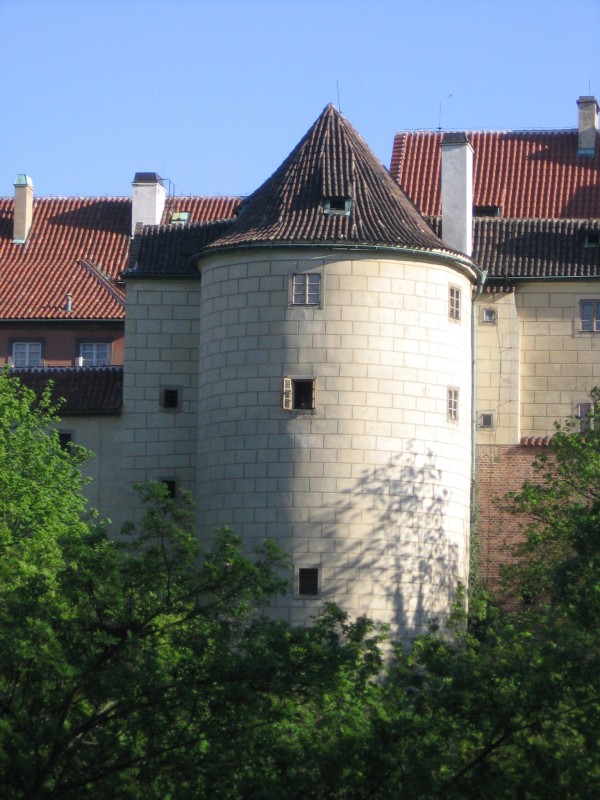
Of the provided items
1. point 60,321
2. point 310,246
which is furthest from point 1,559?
point 60,321

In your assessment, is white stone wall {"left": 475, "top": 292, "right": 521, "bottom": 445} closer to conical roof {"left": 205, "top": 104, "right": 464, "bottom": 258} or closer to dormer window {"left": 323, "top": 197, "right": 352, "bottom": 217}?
conical roof {"left": 205, "top": 104, "right": 464, "bottom": 258}

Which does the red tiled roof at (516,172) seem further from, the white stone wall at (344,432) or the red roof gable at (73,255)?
the white stone wall at (344,432)

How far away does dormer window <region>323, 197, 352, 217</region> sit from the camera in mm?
54594

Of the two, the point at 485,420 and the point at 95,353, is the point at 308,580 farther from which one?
the point at 95,353

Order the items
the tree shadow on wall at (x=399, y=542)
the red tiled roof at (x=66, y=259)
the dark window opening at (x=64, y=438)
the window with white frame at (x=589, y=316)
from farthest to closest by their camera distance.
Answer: the red tiled roof at (x=66, y=259) < the window with white frame at (x=589, y=316) < the dark window opening at (x=64, y=438) < the tree shadow on wall at (x=399, y=542)

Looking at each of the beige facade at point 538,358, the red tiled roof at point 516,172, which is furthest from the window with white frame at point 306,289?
the red tiled roof at point 516,172

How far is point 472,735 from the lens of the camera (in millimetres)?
34000

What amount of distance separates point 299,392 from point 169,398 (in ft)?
16.2

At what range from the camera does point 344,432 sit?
172ft

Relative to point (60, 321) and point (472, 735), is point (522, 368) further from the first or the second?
point (472, 735)

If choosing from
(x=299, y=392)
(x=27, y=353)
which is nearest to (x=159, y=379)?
(x=299, y=392)

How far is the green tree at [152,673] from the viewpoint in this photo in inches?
1286

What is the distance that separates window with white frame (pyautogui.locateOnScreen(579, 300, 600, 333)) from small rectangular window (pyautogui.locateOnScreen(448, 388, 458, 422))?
18.4 ft

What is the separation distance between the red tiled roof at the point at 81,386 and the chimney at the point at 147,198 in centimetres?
1322
